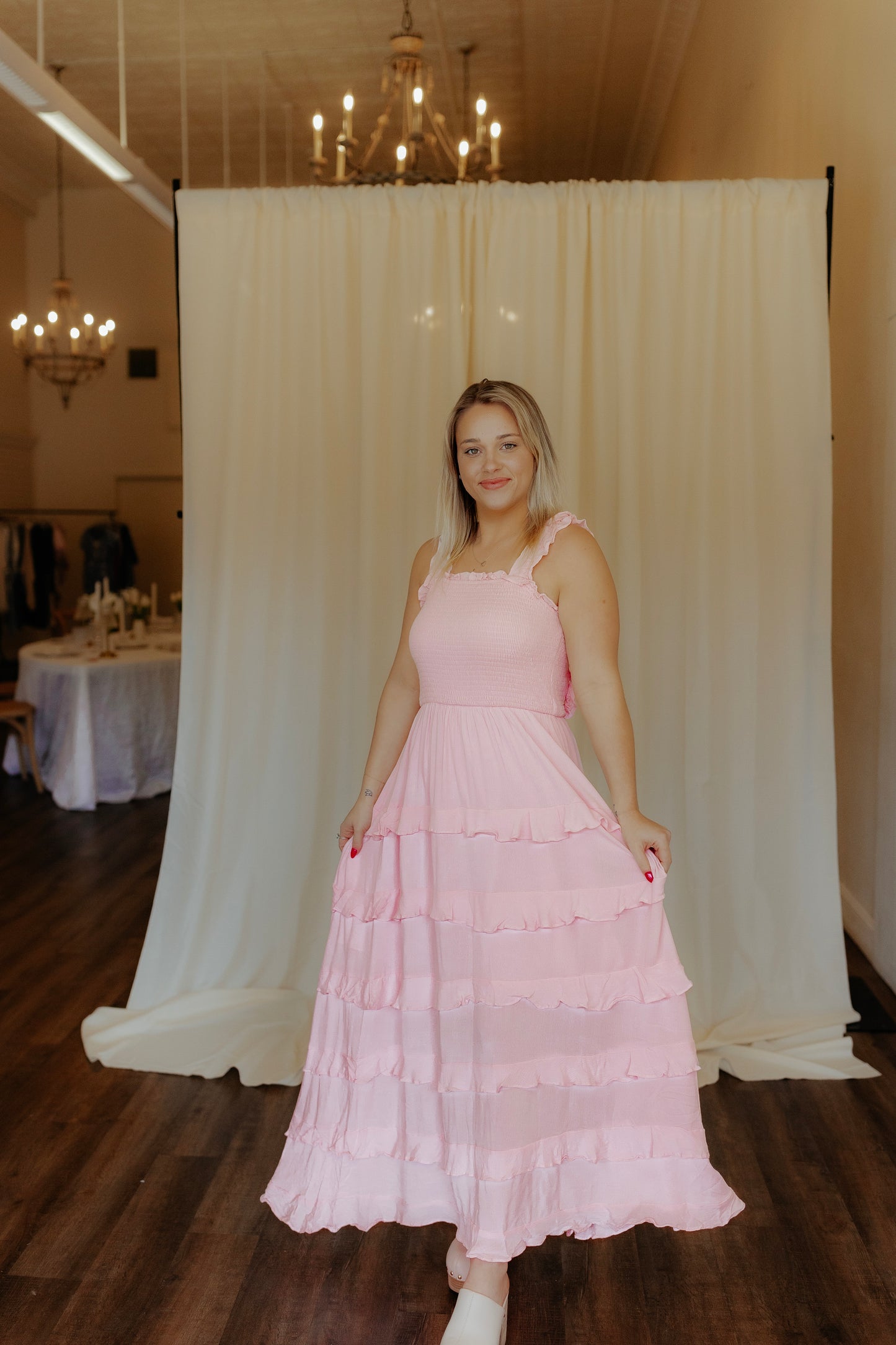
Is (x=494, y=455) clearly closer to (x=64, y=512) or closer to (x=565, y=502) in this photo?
(x=565, y=502)

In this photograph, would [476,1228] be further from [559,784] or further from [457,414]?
[457,414]

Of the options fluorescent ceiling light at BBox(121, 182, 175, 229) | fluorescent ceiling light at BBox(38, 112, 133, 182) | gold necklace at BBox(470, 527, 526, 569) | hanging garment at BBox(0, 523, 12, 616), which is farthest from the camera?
hanging garment at BBox(0, 523, 12, 616)

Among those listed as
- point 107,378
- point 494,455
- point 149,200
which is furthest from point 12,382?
point 494,455

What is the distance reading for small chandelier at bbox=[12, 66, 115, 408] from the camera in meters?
7.55

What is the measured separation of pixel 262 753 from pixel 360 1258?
1.45 meters

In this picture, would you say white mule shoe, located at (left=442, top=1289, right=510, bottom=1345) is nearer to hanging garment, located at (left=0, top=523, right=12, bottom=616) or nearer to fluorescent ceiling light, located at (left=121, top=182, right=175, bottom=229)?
fluorescent ceiling light, located at (left=121, top=182, right=175, bottom=229)

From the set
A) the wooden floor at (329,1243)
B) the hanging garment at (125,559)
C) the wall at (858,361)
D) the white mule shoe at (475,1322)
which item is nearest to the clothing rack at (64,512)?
the hanging garment at (125,559)

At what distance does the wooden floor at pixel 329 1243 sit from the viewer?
1.97 m

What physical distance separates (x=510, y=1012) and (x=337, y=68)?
248 inches

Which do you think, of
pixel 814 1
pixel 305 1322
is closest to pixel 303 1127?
pixel 305 1322

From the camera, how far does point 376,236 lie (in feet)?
10.1

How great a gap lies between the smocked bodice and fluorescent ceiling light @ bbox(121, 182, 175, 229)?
230 cm

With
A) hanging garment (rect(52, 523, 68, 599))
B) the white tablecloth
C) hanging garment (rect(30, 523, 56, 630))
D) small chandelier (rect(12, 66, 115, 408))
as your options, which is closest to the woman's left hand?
the white tablecloth

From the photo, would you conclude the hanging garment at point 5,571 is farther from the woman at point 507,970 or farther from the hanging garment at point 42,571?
the woman at point 507,970
